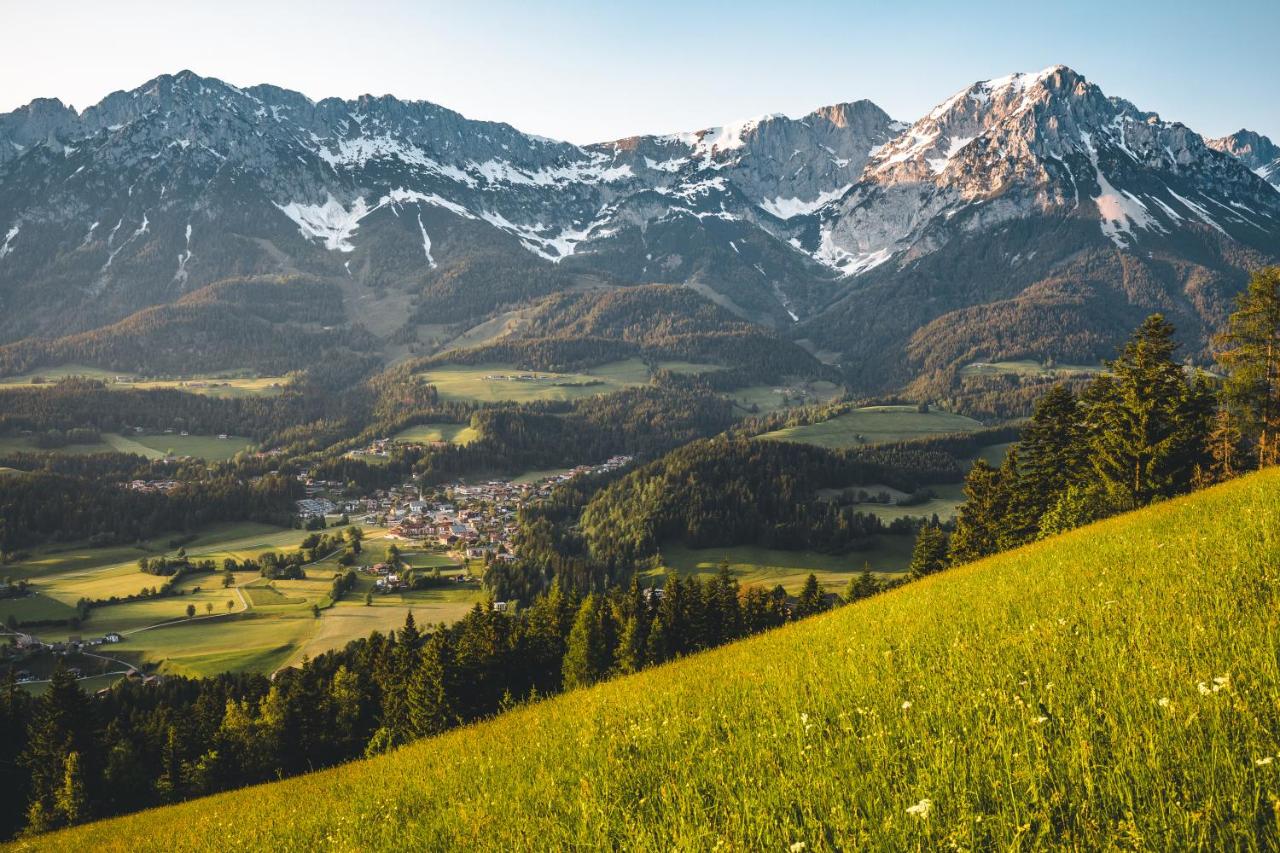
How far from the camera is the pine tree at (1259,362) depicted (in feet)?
124

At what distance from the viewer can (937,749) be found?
4.54 m

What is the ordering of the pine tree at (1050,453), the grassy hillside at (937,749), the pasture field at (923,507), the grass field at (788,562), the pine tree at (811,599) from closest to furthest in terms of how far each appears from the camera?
the grassy hillside at (937,749)
the pine tree at (1050,453)
the pine tree at (811,599)
the grass field at (788,562)
the pasture field at (923,507)

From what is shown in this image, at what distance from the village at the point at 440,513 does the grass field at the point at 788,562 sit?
34.6 meters

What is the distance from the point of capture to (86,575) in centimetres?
11756

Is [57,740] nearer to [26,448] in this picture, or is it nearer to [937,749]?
[937,749]

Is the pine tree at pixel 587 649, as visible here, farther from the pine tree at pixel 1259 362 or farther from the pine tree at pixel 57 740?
the pine tree at pixel 1259 362

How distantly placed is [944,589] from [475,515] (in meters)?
155

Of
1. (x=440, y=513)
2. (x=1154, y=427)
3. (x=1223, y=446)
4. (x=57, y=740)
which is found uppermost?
(x=1154, y=427)

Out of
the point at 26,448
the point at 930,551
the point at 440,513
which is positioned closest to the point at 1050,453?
the point at 930,551

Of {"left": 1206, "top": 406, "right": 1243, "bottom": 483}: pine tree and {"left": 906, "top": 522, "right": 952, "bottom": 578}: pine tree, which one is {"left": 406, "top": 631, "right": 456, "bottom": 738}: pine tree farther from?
{"left": 1206, "top": 406, "right": 1243, "bottom": 483}: pine tree

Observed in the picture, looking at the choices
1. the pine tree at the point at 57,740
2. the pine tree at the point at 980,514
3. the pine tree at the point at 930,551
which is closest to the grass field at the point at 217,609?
the pine tree at the point at 57,740

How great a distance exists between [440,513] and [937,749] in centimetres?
16990

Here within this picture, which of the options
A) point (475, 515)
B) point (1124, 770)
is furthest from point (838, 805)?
point (475, 515)

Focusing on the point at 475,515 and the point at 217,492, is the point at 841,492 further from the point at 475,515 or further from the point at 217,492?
the point at 217,492
